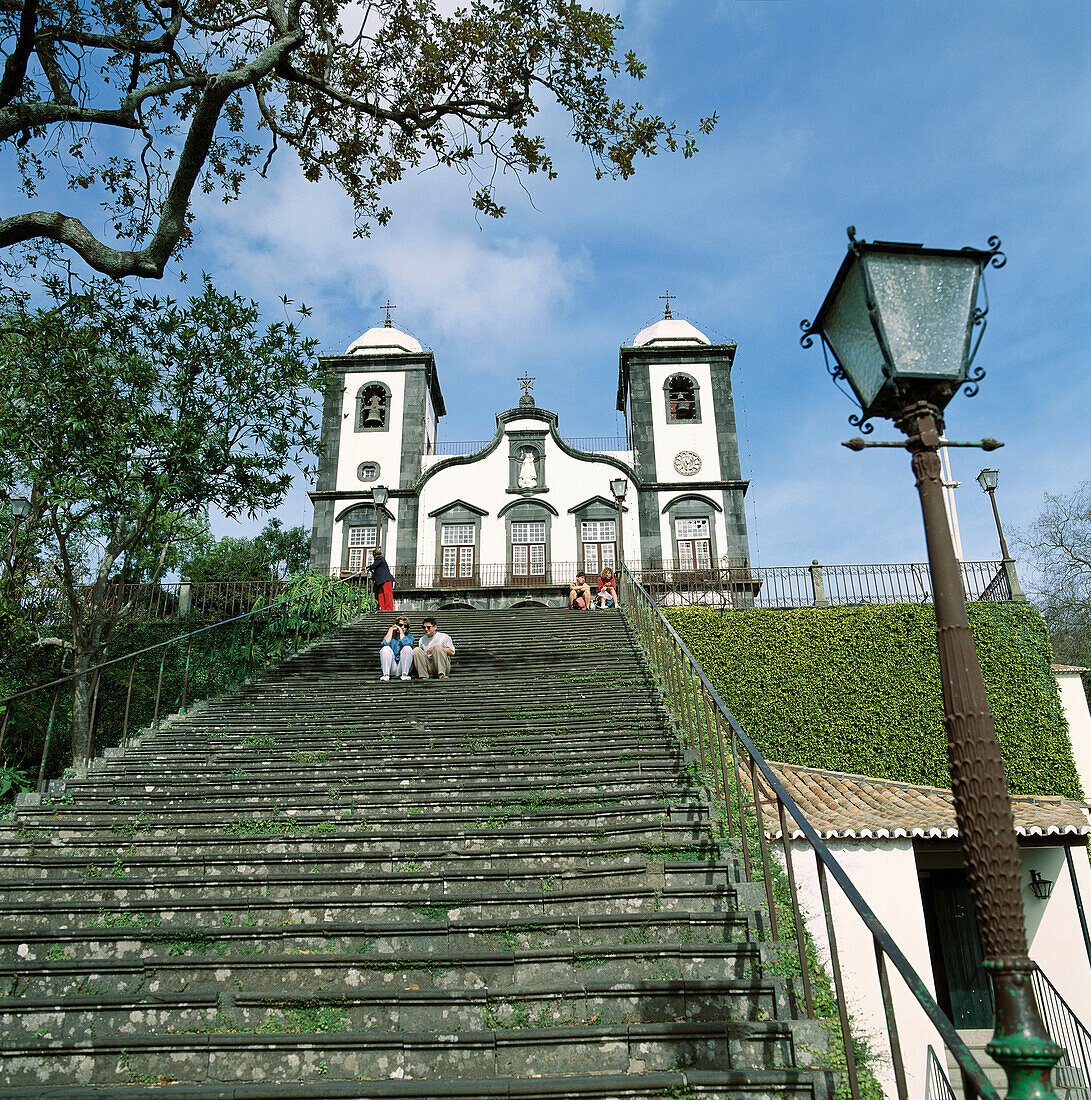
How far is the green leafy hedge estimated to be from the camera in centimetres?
1645

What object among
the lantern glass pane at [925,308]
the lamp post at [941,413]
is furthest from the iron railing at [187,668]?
the lantern glass pane at [925,308]

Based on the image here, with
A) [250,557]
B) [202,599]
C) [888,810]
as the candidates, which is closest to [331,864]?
[888,810]

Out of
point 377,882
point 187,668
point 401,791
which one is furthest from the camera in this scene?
point 187,668

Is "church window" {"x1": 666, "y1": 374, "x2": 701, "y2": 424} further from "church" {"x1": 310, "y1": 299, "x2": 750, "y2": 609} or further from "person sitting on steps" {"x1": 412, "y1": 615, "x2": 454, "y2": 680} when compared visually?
"person sitting on steps" {"x1": 412, "y1": 615, "x2": 454, "y2": 680}

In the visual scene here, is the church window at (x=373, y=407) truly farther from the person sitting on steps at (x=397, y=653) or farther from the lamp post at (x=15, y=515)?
the person sitting on steps at (x=397, y=653)

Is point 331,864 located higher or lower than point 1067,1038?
higher

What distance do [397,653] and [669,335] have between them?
20.6 m

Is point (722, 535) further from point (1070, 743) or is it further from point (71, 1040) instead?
point (71, 1040)

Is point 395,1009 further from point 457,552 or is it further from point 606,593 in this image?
point 457,552

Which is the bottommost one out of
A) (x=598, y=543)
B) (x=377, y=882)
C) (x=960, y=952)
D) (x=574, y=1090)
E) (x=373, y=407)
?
(x=960, y=952)

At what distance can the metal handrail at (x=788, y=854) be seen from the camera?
267 cm

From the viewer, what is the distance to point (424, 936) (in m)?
4.98

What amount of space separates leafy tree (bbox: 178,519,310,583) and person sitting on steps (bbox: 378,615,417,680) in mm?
27456

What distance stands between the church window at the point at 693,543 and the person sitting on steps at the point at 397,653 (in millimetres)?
15341
